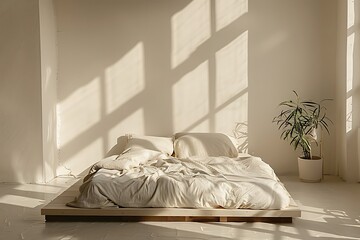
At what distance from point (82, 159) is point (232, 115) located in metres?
2.09

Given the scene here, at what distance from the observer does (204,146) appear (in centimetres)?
616

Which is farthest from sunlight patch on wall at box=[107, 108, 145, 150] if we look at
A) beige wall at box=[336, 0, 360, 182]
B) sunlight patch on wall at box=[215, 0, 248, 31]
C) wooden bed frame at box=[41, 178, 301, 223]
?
beige wall at box=[336, 0, 360, 182]

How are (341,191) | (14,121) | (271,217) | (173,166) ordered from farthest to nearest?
(14,121)
(341,191)
(173,166)
(271,217)

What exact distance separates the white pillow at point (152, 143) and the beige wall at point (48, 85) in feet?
3.35

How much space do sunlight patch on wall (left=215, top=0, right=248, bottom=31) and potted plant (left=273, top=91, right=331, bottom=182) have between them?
127cm

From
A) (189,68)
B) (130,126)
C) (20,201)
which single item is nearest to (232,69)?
(189,68)

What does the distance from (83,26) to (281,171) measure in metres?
3.25

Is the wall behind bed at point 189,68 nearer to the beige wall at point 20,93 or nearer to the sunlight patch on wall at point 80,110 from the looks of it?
the sunlight patch on wall at point 80,110

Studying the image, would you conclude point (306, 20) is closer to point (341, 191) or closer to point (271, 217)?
point (341, 191)

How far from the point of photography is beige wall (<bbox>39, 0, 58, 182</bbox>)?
6.12m

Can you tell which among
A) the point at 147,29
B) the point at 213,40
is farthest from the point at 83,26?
the point at 213,40

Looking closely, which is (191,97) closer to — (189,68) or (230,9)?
(189,68)

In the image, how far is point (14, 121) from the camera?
6.11 m

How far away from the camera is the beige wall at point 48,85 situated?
20.1 feet
